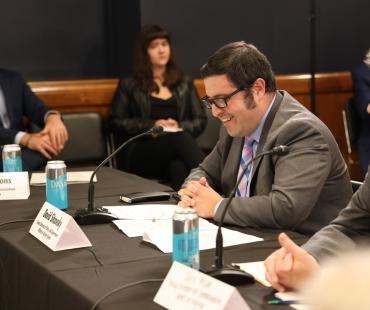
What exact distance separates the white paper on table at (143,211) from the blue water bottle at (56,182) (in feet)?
0.59

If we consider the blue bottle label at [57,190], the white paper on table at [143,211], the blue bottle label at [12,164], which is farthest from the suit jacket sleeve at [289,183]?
the blue bottle label at [12,164]

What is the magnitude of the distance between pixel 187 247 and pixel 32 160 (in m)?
3.05

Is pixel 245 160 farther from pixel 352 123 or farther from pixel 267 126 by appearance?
pixel 352 123

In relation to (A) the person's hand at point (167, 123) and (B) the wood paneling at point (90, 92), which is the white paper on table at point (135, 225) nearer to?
(A) the person's hand at point (167, 123)

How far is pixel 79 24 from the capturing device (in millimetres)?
5758

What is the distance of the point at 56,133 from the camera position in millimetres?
4496

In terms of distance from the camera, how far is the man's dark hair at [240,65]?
2518 mm

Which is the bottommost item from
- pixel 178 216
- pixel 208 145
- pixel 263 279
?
pixel 208 145

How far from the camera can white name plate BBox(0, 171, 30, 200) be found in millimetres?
2859

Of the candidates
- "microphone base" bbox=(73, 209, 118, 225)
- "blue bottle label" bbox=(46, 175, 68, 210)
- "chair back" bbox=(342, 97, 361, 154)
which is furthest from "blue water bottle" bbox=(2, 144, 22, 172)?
"chair back" bbox=(342, 97, 361, 154)

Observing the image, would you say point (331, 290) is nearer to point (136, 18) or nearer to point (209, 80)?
point (209, 80)

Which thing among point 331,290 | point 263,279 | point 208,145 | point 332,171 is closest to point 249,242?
point 263,279

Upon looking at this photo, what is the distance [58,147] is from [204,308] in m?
3.42

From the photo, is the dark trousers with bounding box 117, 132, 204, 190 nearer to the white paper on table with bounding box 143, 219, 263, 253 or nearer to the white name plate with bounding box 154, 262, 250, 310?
the white paper on table with bounding box 143, 219, 263, 253
